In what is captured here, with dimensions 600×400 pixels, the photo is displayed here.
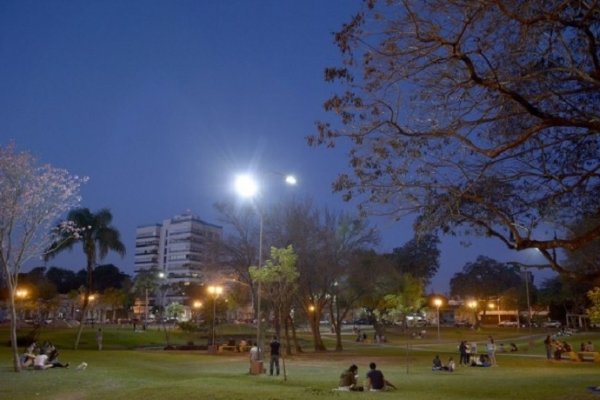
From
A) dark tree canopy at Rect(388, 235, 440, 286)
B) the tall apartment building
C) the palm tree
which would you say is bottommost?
the palm tree

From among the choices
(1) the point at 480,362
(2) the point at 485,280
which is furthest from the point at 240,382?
(2) the point at 485,280

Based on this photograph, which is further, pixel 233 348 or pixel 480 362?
pixel 233 348

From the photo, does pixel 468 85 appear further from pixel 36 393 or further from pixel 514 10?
pixel 36 393

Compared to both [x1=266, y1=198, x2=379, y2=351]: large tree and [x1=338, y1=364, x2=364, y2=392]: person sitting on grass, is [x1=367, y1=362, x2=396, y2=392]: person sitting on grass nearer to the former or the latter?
[x1=338, y1=364, x2=364, y2=392]: person sitting on grass

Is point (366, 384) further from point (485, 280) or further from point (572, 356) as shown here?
point (485, 280)

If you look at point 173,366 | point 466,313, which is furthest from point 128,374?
point 466,313

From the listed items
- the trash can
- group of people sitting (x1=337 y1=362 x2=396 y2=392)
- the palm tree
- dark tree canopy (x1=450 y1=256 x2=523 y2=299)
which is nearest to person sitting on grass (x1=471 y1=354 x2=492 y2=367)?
the trash can

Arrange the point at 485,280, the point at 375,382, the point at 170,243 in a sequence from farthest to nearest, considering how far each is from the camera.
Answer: the point at 170,243, the point at 485,280, the point at 375,382

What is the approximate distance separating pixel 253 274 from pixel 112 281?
110480 millimetres

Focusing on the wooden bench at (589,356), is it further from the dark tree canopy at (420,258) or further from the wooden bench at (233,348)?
the dark tree canopy at (420,258)

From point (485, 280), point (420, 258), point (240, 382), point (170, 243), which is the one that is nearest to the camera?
point (240, 382)

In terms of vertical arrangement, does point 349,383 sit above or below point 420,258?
below

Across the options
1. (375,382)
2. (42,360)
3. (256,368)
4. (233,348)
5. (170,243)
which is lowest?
(233,348)

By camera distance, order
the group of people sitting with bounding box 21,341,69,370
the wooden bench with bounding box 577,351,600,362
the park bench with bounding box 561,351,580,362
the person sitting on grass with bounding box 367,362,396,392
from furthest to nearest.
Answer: the park bench with bounding box 561,351,580,362 → the wooden bench with bounding box 577,351,600,362 → the group of people sitting with bounding box 21,341,69,370 → the person sitting on grass with bounding box 367,362,396,392
